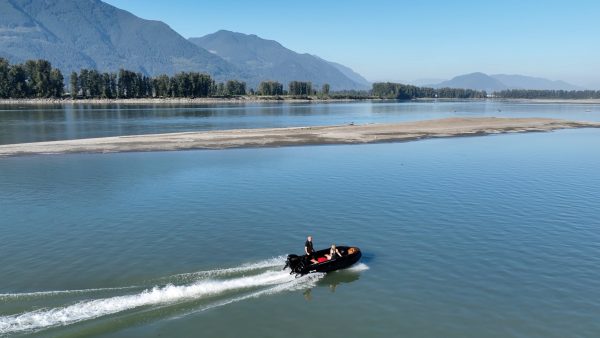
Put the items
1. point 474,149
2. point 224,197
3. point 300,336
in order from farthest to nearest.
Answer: point 474,149 < point 224,197 < point 300,336

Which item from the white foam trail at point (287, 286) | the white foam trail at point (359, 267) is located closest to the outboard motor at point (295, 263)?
the white foam trail at point (287, 286)

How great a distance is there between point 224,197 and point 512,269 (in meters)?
29.0

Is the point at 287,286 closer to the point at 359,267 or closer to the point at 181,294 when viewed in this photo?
the point at 359,267

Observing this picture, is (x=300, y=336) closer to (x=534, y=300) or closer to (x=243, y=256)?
(x=243, y=256)

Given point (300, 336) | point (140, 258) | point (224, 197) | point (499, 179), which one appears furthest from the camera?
point (499, 179)

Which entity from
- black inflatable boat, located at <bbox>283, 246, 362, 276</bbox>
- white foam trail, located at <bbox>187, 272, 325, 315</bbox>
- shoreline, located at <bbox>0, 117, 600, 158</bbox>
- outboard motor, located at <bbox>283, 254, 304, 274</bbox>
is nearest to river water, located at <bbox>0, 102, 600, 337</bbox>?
white foam trail, located at <bbox>187, 272, 325, 315</bbox>

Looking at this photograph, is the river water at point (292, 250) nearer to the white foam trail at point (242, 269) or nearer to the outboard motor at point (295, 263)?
the white foam trail at point (242, 269)

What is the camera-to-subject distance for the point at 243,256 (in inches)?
1244

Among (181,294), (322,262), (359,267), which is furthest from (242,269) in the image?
(359,267)

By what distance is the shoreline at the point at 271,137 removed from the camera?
79.9 metres

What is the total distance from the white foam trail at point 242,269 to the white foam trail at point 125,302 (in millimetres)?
936

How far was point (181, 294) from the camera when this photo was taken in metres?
25.8

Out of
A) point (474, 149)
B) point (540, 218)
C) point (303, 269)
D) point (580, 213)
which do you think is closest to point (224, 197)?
point (303, 269)

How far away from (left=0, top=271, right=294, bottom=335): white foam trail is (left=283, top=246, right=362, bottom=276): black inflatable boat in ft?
2.61
